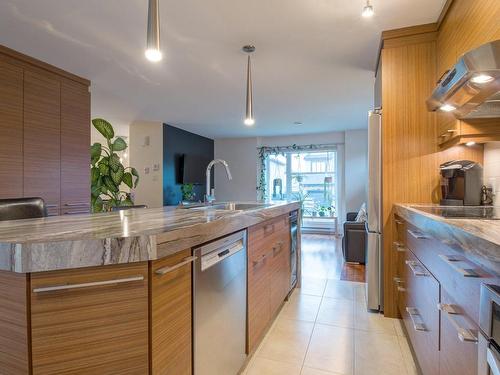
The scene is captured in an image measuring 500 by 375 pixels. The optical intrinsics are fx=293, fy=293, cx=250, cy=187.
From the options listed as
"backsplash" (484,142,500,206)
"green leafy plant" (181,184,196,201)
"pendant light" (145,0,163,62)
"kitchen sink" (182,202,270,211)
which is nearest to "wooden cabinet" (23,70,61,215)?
"kitchen sink" (182,202,270,211)

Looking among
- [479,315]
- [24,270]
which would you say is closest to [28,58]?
[24,270]

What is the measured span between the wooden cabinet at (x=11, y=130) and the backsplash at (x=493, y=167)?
159 inches

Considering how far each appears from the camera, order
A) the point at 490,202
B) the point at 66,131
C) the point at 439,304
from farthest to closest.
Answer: the point at 66,131 < the point at 490,202 < the point at 439,304

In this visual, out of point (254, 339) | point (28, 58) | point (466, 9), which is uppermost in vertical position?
point (28, 58)

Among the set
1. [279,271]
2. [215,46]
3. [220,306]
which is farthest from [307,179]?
[220,306]

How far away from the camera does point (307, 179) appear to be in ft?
24.2

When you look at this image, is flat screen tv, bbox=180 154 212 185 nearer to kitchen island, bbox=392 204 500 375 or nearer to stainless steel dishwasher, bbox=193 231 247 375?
stainless steel dishwasher, bbox=193 231 247 375

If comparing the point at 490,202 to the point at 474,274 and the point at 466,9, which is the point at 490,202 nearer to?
the point at 466,9

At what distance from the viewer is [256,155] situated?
7.57m

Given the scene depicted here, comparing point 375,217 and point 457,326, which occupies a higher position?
point 375,217

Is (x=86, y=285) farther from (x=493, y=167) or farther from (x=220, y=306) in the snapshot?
(x=493, y=167)

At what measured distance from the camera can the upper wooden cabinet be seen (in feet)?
9.09

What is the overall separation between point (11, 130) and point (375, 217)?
3467 millimetres

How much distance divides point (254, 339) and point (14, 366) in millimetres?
1288
